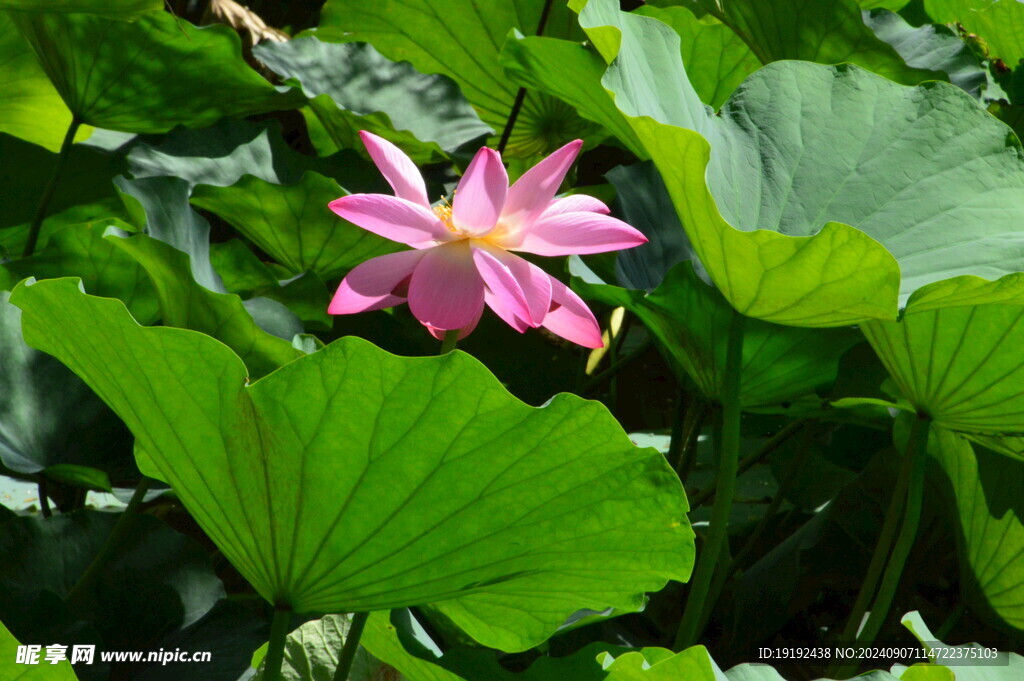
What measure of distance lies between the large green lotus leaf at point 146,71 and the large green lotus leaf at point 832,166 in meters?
0.57

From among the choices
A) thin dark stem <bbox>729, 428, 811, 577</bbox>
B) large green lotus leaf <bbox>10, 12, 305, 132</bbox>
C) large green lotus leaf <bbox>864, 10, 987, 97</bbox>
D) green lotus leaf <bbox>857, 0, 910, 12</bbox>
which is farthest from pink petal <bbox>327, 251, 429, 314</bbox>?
green lotus leaf <bbox>857, 0, 910, 12</bbox>

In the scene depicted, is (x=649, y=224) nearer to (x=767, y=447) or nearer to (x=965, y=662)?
(x=767, y=447)

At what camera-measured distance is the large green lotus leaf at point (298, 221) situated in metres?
0.99

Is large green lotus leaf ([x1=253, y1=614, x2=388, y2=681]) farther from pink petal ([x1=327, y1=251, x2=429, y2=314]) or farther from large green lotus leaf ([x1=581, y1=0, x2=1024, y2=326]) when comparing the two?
large green lotus leaf ([x1=581, y1=0, x2=1024, y2=326])

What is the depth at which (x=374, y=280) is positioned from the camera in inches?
24.3

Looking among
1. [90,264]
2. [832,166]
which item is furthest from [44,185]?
[832,166]

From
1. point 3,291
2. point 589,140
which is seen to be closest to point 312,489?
point 3,291

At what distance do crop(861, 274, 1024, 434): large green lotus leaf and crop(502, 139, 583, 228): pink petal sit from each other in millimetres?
335

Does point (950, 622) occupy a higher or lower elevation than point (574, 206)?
lower

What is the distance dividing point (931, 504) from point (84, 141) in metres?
1.26

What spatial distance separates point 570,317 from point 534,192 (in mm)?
94

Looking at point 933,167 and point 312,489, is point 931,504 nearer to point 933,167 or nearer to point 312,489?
point 933,167

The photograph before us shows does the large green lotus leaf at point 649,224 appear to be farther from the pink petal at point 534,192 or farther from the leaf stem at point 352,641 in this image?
the leaf stem at point 352,641

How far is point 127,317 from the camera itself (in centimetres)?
52
